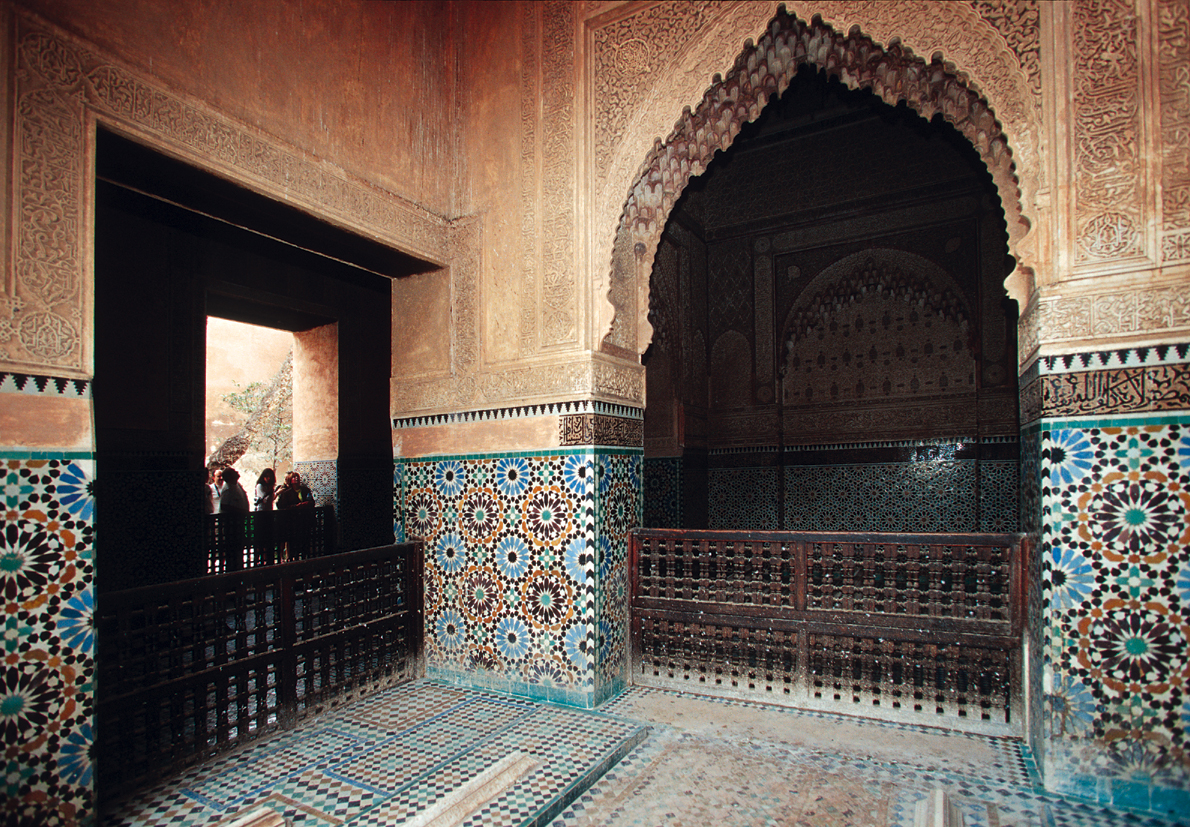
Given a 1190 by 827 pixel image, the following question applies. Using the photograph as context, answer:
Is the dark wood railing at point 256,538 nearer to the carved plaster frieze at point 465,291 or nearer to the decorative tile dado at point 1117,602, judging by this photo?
the carved plaster frieze at point 465,291

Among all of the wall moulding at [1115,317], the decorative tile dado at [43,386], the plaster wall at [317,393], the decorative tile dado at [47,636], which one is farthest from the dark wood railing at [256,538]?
the wall moulding at [1115,317]

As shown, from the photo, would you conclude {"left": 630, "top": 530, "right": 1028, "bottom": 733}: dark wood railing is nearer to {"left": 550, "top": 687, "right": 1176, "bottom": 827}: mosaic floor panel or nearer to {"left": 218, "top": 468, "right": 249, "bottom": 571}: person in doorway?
{"left": 550, "top": 687, "right": 1176, "bottom": 827}: mosaic floor panel

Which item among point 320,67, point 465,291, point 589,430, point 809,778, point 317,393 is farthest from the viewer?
point 317,393

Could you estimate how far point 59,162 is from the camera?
170 centimetres

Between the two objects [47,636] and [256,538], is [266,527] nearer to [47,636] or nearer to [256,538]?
[256,538]

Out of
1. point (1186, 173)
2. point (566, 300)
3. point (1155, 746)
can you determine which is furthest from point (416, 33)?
point (1155, 746)

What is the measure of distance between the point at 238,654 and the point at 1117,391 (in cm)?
282

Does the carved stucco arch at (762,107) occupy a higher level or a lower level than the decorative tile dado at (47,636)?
higher

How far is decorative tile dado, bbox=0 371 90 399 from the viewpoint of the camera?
1.58 meters

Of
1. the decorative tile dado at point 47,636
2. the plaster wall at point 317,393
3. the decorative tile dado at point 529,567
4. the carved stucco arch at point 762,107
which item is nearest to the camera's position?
the decorative tile dado at point 47,636

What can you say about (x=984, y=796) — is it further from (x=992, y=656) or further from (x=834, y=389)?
(x=834, y=389)

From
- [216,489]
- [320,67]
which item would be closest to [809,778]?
[320,67]

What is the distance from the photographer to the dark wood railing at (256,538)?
480 cm

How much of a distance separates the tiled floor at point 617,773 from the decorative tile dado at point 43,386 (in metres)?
1.12
